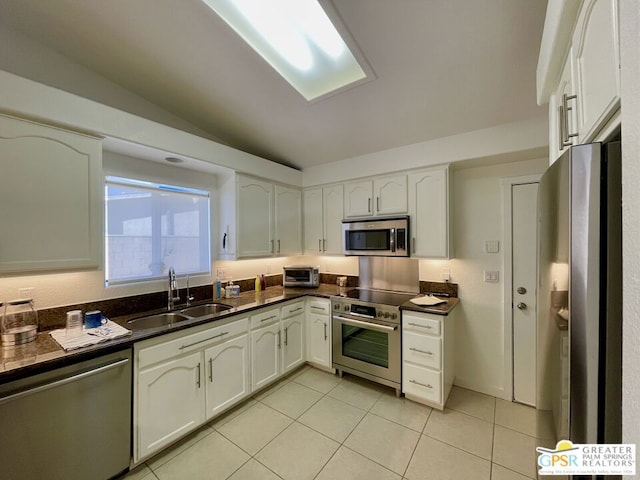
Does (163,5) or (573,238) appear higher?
(163,5)

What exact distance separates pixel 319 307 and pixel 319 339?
0.37m

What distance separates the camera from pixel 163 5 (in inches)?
61.3

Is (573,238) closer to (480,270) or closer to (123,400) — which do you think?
(480,270)

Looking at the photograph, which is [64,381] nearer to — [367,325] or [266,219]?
[266,219]

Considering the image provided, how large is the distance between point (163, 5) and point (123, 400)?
248cm

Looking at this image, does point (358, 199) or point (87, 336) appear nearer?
point (87, 336)

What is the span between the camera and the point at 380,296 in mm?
2754

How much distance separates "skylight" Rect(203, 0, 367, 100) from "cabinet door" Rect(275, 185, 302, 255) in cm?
126

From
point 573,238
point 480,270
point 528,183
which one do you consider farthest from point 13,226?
point 528,183

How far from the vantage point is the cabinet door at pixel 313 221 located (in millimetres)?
3260

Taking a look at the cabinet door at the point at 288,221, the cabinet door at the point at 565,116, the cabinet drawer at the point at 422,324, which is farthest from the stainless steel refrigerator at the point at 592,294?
the cabinet door at the point at 288,221

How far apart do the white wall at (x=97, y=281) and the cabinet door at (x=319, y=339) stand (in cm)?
127

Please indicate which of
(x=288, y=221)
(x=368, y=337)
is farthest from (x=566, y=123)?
(x=288, y=221)

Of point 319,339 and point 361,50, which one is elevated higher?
point 361,50
